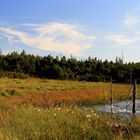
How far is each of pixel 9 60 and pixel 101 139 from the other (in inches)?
2075

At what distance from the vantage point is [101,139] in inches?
324

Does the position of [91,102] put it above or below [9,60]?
below

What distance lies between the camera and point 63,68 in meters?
59.1

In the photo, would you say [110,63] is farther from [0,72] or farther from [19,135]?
[19,135]

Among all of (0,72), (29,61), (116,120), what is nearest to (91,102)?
(116,120)

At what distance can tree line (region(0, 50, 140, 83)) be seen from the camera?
56.2 m

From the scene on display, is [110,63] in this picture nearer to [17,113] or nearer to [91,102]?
[91,102]

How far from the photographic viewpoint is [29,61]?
60250 millimetres

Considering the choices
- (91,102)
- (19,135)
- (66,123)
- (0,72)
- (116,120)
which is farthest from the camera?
(0,72)

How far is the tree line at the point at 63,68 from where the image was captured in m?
56.2

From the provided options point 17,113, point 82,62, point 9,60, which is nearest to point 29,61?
point 9,60

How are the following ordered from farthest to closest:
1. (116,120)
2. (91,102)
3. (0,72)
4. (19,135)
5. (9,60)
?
1. (9,60)
2. (0,72)
3. (91,102)
4. (116,120)
5. (19,135)

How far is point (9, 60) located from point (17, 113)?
165ft

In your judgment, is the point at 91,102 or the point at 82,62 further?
the point at 82,62
